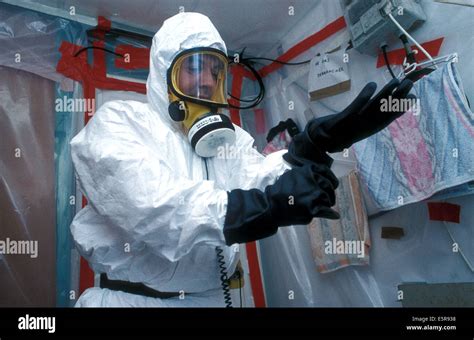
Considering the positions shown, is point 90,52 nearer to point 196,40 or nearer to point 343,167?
point 196,40

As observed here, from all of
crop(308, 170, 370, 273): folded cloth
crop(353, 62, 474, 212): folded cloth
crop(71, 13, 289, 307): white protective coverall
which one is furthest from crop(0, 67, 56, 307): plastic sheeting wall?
crop(353, 62, 474, 212): folded cloth

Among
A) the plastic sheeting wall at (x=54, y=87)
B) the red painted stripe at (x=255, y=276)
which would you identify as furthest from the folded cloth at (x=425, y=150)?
the plastic sheeting wall at (x=54, y=87)

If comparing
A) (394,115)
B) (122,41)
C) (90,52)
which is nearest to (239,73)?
(122,41)

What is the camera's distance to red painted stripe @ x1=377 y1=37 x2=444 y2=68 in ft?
4.21

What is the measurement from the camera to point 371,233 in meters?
1.50

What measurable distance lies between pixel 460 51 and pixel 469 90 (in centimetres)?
12

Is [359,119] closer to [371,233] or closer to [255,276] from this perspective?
[371,233]

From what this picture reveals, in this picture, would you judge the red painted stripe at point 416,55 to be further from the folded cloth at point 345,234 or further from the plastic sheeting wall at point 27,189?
the plastic sheeting wall at point 27,189

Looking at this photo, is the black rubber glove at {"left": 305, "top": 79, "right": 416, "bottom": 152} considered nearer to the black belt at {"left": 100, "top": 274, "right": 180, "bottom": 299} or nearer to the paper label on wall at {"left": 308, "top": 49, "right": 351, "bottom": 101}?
the black belt at {"left": 100, "top": 274, "right": 180, "bottom": 299}

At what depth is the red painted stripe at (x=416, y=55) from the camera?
1283 millimetres

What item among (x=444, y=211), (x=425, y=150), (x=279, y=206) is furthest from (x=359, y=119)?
(x=444, y=211)

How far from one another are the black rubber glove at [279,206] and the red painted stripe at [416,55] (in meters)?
0.69

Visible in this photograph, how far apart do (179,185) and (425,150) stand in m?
0.77

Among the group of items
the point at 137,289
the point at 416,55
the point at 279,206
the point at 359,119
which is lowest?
the point at 137,289
